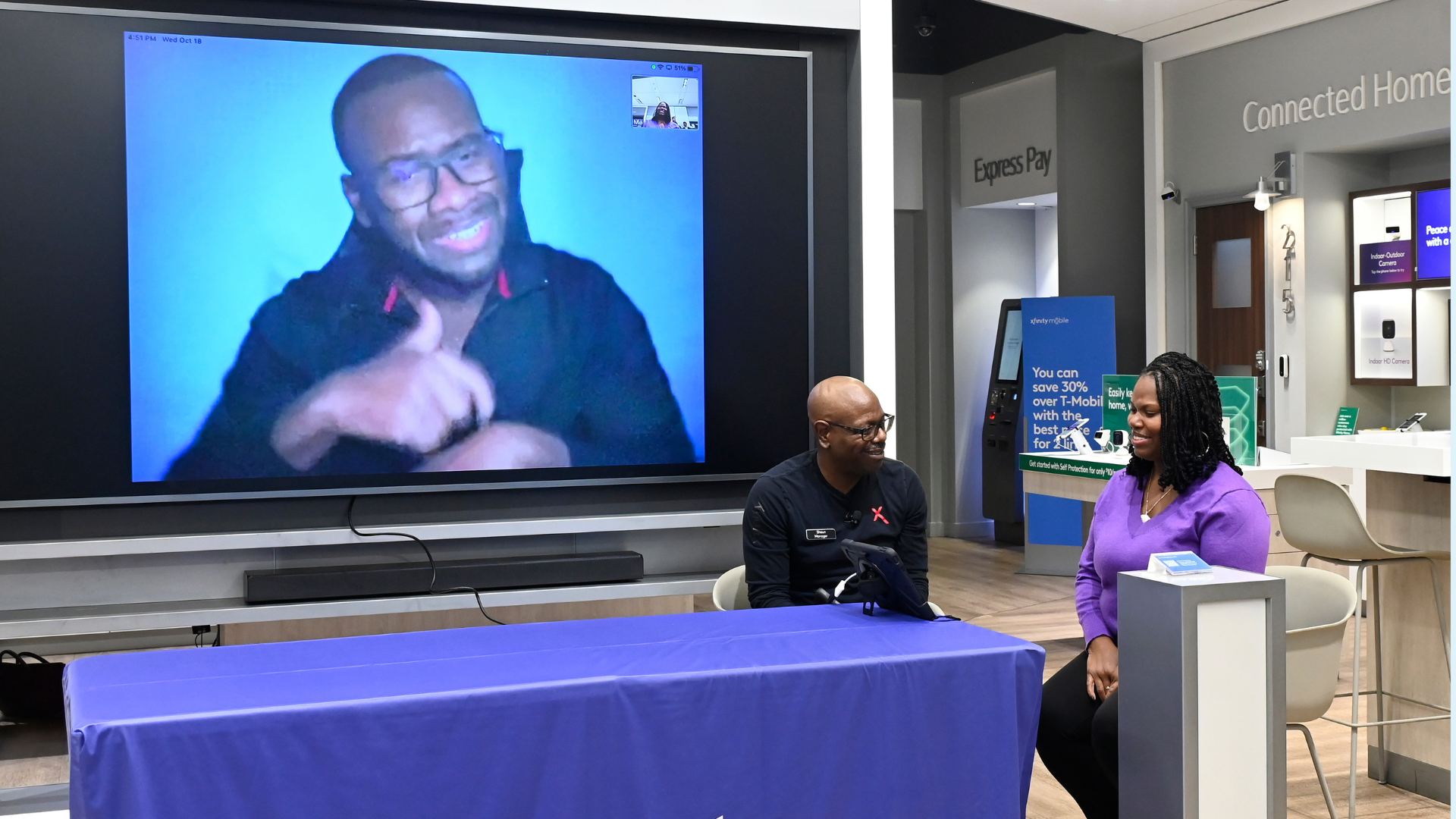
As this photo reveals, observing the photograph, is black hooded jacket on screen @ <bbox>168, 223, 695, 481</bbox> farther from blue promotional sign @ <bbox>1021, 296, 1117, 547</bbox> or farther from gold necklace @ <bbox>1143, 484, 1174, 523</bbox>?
blue promotional sign @ <bbox>1021, 296, 1117, 547</bbox>

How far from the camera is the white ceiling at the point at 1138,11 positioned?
7031 millimetres

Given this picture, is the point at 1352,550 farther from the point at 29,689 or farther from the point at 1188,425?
the point at 29,689

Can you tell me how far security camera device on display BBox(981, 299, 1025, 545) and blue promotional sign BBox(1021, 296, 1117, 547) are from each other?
0.43 metres

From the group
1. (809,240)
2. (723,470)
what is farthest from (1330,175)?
(723,470)

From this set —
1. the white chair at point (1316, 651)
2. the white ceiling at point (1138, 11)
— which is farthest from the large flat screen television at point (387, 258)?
the white ceiling at point (1138, 11)

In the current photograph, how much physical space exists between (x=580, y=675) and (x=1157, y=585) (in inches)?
40.3

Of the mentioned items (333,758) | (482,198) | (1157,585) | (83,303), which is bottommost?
(333,758)

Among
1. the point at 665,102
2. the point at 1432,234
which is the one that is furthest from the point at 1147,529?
the point at 1432,234

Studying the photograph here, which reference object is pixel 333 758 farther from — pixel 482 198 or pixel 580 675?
pixel 482 198

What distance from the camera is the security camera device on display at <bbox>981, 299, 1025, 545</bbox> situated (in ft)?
28.4

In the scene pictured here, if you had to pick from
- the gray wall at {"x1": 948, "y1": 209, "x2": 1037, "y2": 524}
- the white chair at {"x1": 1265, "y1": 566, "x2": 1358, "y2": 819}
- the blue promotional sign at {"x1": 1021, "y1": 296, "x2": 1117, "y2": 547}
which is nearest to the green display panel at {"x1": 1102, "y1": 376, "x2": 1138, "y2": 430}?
the blue promotional sign at {"x1": 1021, "y1": 296, "x2": 1117, "y2": 547}

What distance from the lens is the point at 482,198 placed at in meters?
4.18

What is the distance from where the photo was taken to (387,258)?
→ 4.09 m

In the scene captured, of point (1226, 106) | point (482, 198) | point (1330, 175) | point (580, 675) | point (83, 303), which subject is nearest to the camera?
point (580, 675)
